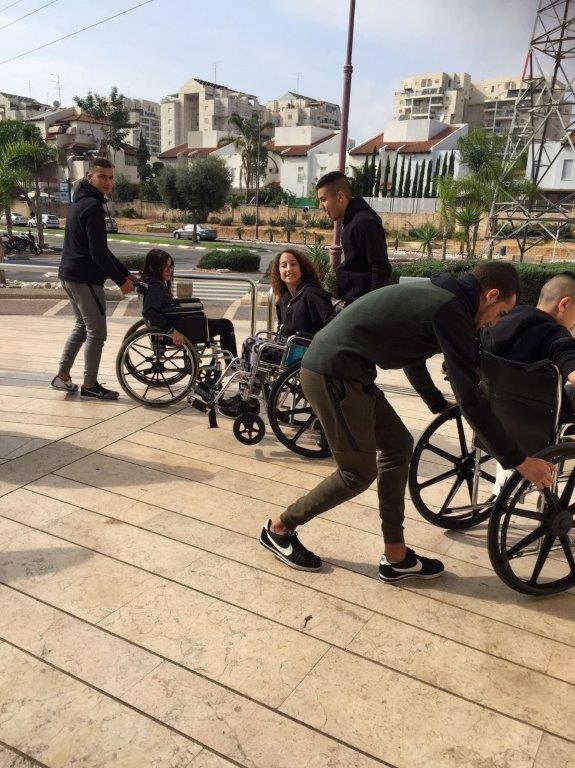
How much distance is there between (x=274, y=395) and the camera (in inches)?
148

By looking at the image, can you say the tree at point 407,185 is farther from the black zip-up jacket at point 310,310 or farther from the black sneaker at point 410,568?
the black sneaker at point 410,568

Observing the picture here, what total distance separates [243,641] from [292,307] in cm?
240

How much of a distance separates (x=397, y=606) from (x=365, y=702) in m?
0.55

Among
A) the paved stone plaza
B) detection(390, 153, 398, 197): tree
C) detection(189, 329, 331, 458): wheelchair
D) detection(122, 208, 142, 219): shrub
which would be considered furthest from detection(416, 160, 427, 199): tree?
the paved stone plaza

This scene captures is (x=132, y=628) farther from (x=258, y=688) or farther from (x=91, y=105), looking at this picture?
(x=91, y=105)

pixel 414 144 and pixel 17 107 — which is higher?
pixel 17 107

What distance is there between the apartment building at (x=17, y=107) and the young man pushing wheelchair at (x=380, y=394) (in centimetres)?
10776

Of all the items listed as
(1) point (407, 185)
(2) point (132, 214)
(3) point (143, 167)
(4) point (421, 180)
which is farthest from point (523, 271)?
(3) point (143, 167)

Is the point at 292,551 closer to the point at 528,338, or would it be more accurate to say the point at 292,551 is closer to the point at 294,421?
the point at 528,338

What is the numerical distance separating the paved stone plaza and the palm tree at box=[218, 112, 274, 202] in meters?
56.6

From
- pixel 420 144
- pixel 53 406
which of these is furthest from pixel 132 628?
pixel 420 144

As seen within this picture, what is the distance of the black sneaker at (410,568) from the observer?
256cm

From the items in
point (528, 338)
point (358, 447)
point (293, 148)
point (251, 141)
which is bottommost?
point (358, 447)

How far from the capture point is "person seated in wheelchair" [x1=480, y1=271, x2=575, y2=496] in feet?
8.21
